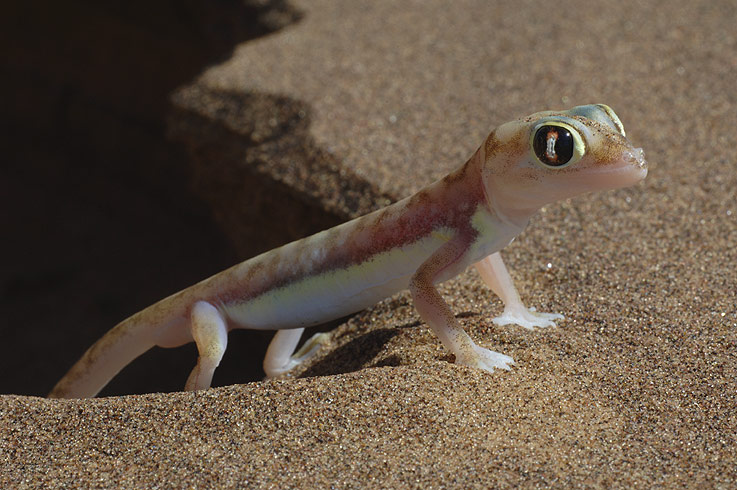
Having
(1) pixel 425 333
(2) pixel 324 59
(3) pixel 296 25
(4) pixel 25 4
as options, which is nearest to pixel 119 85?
(4) pixel 25 4

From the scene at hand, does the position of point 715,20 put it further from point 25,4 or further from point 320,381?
point 25,4

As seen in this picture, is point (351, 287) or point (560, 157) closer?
point (560, 157)

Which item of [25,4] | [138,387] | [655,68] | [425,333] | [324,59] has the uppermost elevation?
[25,4]

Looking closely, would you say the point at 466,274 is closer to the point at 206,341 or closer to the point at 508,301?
the point at 508,301

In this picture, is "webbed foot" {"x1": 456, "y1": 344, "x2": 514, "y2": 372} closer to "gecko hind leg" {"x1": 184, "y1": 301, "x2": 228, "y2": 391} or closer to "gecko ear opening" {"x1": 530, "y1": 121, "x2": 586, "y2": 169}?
"gecko ear opening" {"x1": 530, "y1": 121, "x2": 586, "y2": 169}

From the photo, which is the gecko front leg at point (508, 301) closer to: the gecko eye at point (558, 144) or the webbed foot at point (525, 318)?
the webbed foot at point (525, 318)

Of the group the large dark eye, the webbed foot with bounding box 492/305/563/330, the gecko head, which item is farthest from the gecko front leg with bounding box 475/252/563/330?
the large dark eye

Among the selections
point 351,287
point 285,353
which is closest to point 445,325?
point 351,287
